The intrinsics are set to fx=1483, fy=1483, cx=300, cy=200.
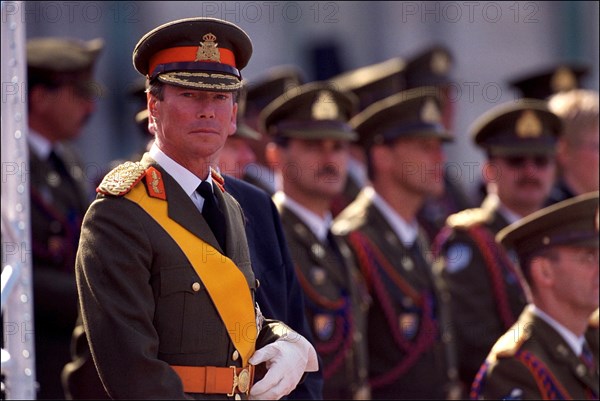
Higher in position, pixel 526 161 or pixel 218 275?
pixel 526 161

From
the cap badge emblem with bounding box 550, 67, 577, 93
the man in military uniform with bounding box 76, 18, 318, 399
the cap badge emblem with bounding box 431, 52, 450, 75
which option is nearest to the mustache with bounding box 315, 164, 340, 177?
the man in military uniform with bounding box 76, 18, 318, 399

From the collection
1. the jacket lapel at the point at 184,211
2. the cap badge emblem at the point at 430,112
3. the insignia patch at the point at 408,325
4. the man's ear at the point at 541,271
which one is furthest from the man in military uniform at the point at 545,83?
the jacket lapel at the point at 184,211

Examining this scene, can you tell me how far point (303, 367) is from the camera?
16.5ft

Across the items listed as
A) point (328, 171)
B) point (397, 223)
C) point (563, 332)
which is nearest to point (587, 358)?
point (563, 332)

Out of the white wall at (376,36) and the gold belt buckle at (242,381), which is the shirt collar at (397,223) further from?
the white wall at (376,36)

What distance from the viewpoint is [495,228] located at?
362 inches

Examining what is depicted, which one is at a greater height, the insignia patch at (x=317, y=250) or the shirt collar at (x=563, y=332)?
the insignia patch at (x=317, y=250)

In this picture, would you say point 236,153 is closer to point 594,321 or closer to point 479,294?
point 479,294

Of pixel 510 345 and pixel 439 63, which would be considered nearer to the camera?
pixel 510 345

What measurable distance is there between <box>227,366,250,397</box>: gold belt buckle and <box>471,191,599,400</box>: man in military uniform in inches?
73.8

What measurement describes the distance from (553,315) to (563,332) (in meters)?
0.09

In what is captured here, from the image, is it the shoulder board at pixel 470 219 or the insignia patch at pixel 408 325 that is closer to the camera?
the insignia patch at pixel 408 325

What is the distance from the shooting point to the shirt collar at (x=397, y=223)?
8852 mm

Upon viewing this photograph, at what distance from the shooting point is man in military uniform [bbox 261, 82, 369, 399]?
26.1 ft
